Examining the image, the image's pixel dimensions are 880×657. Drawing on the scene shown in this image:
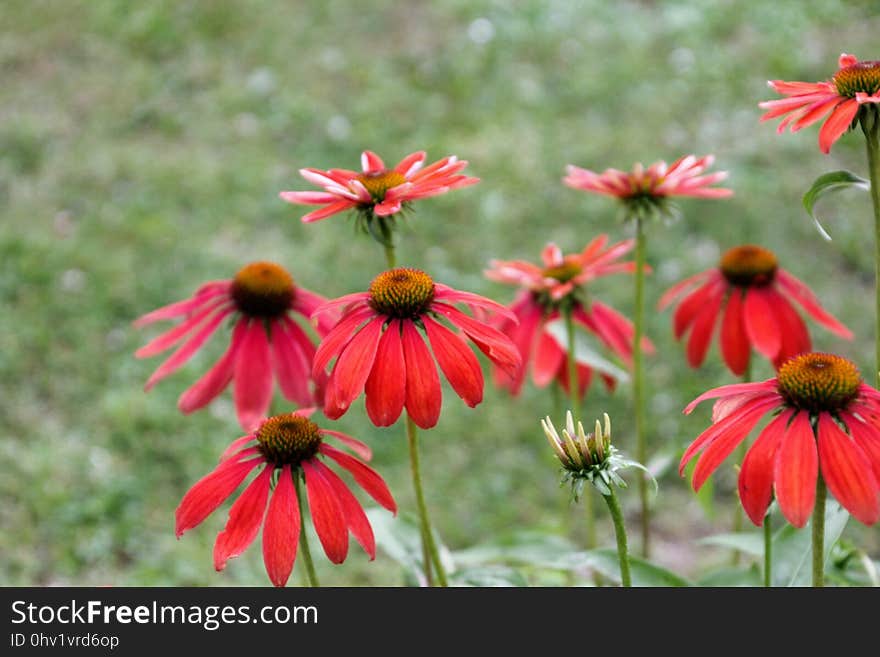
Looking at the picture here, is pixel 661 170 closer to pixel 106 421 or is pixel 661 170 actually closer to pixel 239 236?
pixel 106 421

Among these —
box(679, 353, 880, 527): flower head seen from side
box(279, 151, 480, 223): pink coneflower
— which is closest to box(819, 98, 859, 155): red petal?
box(679, 353, 880, 527): flower head seen from side

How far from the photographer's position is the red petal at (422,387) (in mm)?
871

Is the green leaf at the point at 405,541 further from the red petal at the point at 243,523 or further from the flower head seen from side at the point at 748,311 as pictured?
the flower head seen from side at the point at 748,311

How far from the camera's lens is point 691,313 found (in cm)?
139

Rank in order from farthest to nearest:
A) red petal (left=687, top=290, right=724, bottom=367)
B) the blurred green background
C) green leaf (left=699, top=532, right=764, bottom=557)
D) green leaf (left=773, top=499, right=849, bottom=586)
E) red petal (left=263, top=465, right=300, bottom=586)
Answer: the blurred green background → red petal (left=687, top=290, right=724, bottom=367) → green leaf (left=699, top=532, right=764, bottom=557) → green leaf (left=773, top=499, right=849, bottom=586) → red petal (left=263, top=465, right=300, bottom=586)

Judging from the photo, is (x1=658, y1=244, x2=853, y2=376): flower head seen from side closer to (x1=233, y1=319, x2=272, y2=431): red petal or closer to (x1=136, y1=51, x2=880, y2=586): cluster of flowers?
Answer: (x1=136, y1=51, x2=880, y2=586): cluster of flowers

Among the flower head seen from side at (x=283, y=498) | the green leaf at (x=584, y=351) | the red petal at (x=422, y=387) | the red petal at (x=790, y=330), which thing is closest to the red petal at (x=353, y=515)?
the flower head seen from side at (x=283, y=498)

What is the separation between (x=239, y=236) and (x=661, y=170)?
2.06 meters

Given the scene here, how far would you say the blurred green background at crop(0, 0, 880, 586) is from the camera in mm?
2275

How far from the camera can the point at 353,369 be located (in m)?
0.88

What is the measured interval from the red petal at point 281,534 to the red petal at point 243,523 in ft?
0.06

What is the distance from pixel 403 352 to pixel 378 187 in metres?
0.17

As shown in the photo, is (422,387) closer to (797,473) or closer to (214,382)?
(797,473)
